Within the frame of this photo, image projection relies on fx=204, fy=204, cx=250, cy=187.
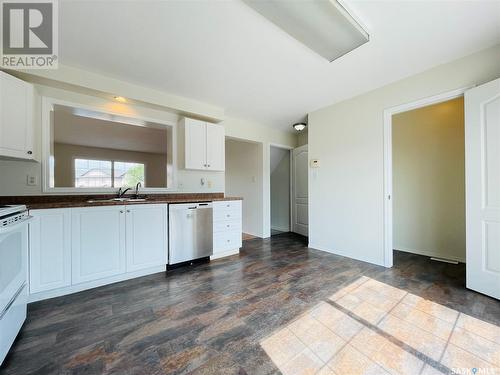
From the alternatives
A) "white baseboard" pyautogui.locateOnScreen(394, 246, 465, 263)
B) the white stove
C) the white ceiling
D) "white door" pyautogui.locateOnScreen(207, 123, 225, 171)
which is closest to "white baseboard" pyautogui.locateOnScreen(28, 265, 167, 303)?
the white stove

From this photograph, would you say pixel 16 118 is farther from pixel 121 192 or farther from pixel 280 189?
pixel 280 189

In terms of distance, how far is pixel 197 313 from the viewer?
1.73 metres

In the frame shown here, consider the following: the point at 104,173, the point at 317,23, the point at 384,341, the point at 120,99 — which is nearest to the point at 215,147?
the point at 120,99

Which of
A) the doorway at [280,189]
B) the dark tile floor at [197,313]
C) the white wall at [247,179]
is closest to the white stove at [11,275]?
the dark tile floor at [197,313]

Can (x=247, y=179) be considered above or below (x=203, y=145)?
below

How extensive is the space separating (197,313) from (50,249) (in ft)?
4.99

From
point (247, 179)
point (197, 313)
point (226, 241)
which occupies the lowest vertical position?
point (197, 313)

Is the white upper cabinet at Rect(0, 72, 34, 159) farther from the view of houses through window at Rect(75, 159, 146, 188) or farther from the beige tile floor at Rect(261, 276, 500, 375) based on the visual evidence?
the view of houses through window at Rect(75, 159, 146, 188)

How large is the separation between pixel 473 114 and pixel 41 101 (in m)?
4.57

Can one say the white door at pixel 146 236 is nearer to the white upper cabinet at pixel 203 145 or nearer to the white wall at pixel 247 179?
the white upper cabinet at pixel 203 145

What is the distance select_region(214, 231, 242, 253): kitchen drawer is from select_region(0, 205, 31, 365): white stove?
1.96m

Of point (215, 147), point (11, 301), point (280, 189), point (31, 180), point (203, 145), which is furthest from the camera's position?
point (280, 189)

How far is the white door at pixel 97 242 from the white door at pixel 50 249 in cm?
5

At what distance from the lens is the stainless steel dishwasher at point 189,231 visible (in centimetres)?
265
